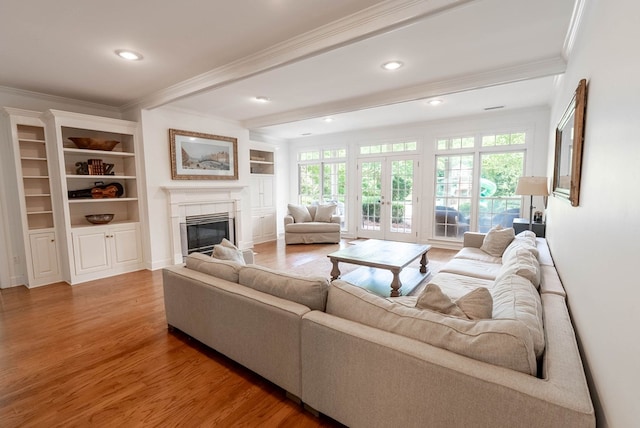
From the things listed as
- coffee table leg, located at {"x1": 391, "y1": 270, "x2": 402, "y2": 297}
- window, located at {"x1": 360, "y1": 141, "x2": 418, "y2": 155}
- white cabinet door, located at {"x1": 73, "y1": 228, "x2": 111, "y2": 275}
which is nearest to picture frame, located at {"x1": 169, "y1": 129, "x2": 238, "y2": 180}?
white cabinet door, located at {"x1": 73, "y1": 228, "x2": 111, "y2": 275}

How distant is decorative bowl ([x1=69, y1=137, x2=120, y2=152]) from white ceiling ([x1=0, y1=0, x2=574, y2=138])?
1.93ft

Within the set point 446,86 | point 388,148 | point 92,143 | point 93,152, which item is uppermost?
point 446,86

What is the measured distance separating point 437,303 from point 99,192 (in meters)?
4.69

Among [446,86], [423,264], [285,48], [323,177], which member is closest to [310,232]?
[323,177]

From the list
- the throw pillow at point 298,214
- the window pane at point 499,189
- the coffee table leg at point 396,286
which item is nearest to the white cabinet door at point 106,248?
the throw pillow at point 298,214

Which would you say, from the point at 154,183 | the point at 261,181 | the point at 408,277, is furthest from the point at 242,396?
the point at 261,181

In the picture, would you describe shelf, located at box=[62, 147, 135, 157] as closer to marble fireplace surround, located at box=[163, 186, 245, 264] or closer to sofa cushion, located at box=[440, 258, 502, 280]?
marble fireplace surround, located at box=[163, 186, 245, 264]

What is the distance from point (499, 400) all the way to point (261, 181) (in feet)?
20.2

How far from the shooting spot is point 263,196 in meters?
6.80

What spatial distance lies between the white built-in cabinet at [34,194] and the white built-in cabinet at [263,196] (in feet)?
10.8

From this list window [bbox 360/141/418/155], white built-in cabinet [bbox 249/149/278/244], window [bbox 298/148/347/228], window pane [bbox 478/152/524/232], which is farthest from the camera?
window [bbox 298/148/347/228]

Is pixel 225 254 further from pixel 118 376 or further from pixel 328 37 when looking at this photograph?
pixel 328 37

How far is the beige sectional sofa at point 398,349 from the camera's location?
1071mm

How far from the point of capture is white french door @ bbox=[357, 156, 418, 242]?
6414 mm
